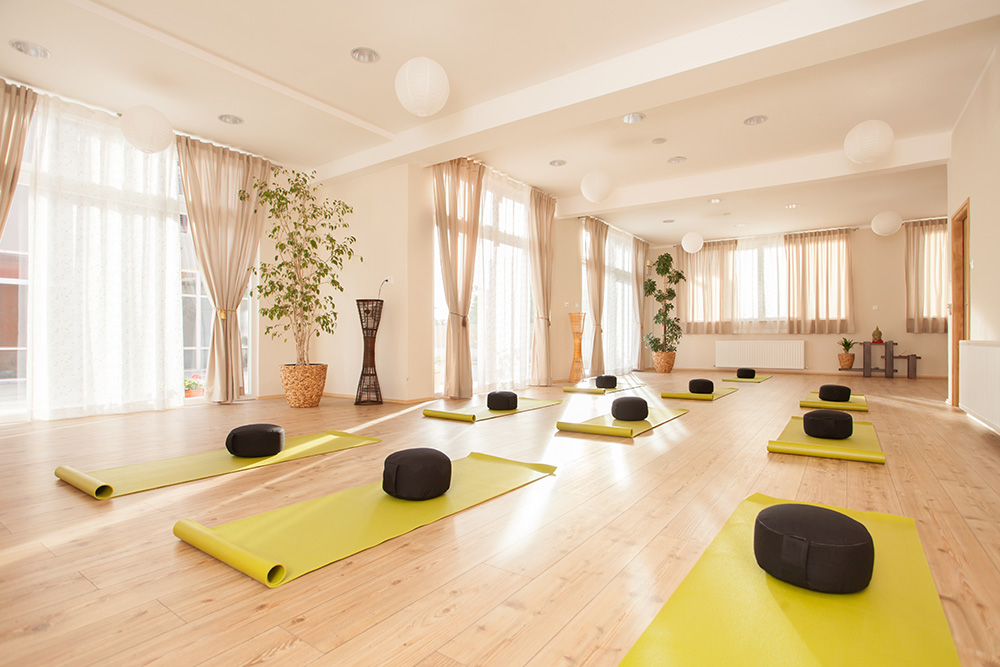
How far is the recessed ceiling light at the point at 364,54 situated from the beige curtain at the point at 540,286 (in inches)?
162

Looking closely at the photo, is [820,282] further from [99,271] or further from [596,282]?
[99,271]

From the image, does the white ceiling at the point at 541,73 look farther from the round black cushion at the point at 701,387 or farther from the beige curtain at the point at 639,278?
the beige curtain at the point at 639,278

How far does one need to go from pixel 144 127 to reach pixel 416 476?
383 centimetres

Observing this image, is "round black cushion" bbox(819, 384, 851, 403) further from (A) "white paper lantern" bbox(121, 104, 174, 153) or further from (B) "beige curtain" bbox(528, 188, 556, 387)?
(A) "white paper lantern" bbox(121, 104, 174, 153)

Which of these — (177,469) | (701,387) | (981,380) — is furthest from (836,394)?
(177,469)

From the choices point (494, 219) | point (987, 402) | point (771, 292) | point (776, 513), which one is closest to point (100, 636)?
point (776, 513)

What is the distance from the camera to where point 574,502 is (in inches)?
97.7

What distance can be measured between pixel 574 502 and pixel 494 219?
18.1ft

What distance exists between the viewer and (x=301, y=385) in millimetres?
5746

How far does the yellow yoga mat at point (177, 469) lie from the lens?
8.78 ft

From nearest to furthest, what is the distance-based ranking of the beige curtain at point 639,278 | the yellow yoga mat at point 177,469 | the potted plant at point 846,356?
1. the yellow yoga mat at point 177,469
2. the potted plant at point 846,356
3. the beige curtain at point 639,278

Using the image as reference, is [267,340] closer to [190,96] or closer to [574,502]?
[190,96]

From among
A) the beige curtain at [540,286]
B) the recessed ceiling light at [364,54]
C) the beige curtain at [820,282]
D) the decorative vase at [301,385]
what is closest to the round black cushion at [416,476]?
the recessed ceiling light at [364,54]

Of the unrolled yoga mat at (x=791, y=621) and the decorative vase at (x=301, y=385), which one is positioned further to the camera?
the decorative vase at (x=301, y=385)
